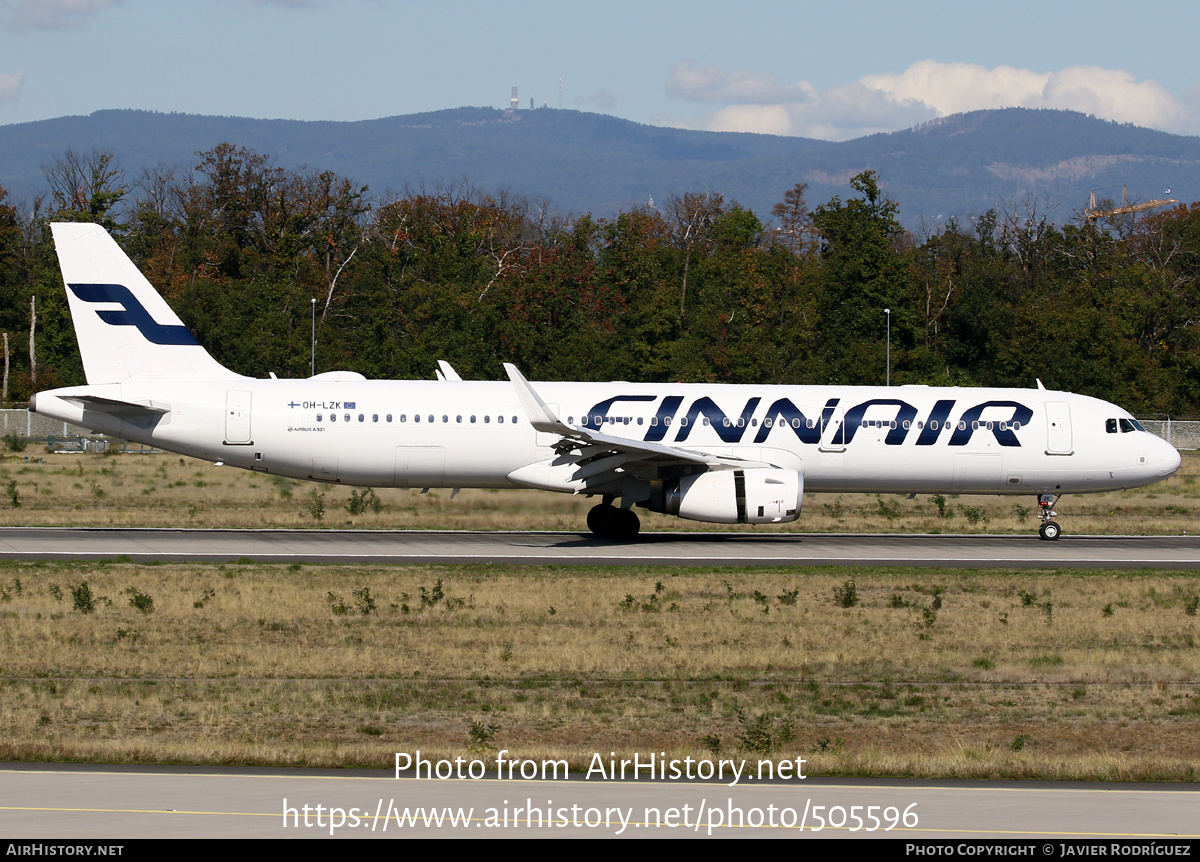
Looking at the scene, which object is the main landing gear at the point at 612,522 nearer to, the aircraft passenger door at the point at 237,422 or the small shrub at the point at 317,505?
the aircraft passenger door at the point at 237,422

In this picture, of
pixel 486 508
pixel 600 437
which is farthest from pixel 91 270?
pixel 600 437

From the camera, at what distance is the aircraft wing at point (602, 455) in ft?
92.8

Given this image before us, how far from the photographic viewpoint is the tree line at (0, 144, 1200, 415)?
72625mm

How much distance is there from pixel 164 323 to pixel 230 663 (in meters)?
16.5

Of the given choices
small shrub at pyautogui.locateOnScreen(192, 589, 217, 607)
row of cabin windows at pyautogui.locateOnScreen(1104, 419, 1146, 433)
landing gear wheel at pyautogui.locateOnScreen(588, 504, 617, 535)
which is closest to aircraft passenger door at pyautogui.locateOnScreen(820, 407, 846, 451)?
landing gear wheel at pyautogui.locateOnScreen(588, 504, 617, 535)

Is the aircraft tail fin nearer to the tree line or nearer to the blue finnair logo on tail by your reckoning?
the blue finnair logo on tail

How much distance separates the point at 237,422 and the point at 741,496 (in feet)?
39.5

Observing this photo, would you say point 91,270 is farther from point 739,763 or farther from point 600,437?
point 739,763

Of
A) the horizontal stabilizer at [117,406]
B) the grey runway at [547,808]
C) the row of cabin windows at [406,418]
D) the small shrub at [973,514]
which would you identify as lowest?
the small shrub at [973,514]

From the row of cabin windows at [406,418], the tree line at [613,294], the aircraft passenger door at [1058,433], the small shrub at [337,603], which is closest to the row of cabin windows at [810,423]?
the aircraft passenger door at [1058,433]

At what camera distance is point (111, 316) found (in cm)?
3122

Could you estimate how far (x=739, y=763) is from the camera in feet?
40.6

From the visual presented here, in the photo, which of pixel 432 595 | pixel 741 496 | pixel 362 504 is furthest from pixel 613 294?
pixel 432 595

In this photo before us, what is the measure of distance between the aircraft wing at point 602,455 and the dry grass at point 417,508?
7.27 feet
